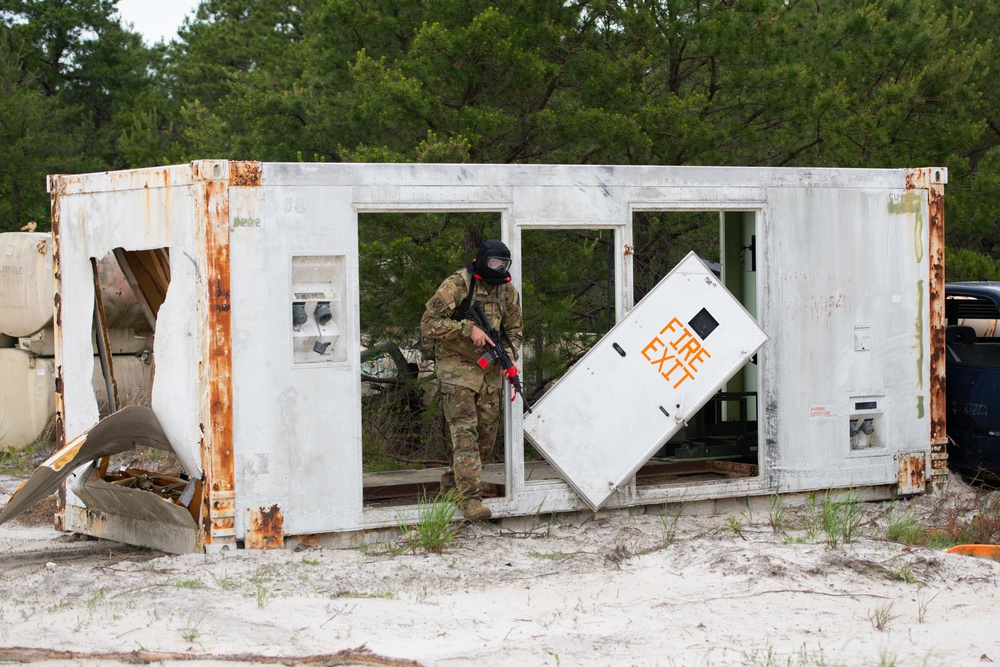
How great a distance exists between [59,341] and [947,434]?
6.18 m

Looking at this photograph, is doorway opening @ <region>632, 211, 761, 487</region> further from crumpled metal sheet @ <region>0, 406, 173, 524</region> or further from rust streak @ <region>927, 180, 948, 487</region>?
crumpled metal sheet @ <region>0, 406, 173, 524</region>

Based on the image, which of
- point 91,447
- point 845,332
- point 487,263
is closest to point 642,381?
point 487,263

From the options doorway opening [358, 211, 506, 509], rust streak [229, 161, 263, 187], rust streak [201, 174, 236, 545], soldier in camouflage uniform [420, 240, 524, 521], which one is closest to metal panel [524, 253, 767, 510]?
soldier in camouflage uniform [420, 240, 524, 521]

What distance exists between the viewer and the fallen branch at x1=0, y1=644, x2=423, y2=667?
15.7 ft

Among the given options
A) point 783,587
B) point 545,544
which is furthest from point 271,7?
point 783,587

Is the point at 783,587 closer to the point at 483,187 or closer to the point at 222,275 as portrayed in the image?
the point at 483,187

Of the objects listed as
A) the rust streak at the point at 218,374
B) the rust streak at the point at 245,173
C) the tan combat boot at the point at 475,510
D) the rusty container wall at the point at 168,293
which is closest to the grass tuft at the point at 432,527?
the tan combat boot at the point at 475,510

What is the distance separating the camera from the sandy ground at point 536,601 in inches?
199

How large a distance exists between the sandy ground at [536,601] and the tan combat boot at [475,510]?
14 cm

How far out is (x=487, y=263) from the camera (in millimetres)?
6945

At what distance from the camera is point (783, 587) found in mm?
6035

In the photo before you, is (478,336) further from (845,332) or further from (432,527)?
(845,332)

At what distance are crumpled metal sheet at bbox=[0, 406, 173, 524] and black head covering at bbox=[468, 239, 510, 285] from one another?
2.03 m

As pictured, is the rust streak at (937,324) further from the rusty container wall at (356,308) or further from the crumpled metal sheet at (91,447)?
the crumpled metal sheet at (91,447)
